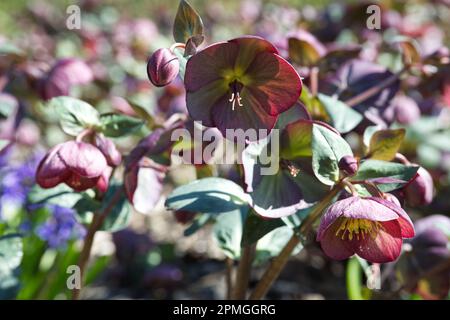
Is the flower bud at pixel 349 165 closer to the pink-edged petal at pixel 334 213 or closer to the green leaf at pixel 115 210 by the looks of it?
the pink-edged petal at pixel 334 213

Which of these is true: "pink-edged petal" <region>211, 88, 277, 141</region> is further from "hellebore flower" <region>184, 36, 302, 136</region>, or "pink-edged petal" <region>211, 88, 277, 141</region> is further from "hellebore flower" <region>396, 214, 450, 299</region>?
"hellebore flower" <region>396, 214, 450, 299</region>

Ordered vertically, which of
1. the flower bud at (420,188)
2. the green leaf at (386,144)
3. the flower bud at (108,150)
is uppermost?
the flower bud at (108,150)

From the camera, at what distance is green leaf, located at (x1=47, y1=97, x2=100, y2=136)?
86cm

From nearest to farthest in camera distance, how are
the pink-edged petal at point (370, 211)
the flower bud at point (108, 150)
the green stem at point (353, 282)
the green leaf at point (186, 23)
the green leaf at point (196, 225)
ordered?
the pink-edged petal at point (370, 211), the green leaf at point (186, 23), the flower bud at point (108, 150), the green leaf at point (196, 225), the green stem at point (353, 282)

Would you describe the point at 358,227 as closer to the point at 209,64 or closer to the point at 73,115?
the point at 209,64

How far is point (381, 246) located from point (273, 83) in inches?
8.9

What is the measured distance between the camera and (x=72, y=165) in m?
0.78

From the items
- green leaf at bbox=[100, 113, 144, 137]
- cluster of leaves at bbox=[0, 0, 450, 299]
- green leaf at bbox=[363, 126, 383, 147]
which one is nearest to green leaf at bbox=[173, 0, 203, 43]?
cluster of leaves at bbox=[0, 0, 450, 299]

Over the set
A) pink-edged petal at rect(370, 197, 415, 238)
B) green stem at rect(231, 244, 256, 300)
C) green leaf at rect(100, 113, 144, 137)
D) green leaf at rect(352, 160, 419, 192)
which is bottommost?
pink-edged petal at rect(370, 197, 415, 238)

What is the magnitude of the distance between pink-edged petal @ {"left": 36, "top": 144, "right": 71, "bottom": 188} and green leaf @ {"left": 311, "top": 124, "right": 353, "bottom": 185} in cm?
31

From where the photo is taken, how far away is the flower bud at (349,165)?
0.69 meters

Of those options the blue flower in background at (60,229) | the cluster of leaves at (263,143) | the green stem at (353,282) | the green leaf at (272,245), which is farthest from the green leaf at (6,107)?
the green stem at (353,282)

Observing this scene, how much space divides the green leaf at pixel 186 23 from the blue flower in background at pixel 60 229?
0.54 m

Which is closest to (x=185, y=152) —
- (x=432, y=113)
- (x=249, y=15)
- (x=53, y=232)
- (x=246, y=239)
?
(x=246, y=239)
